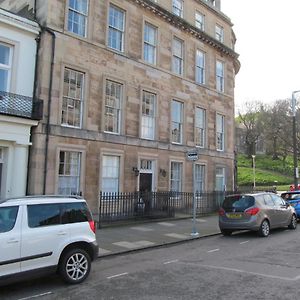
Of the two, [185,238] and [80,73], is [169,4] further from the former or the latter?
[185,238]

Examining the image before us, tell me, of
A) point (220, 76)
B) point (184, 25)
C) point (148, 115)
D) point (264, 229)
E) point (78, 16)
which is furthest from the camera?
point (220, 76)

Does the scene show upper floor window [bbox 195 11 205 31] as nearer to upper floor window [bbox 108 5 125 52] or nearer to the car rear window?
upper floor window [bbox 108 5 125 52]

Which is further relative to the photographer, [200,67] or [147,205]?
[200,67]

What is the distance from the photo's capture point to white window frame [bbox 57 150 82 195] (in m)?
17.5

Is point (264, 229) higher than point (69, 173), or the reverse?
point (69, 173)

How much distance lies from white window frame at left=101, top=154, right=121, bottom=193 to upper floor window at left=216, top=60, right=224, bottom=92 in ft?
37.6

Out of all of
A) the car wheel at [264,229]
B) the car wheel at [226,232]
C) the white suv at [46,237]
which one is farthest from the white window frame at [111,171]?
the white suv at [46,237]

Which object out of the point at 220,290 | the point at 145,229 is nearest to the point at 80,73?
the point at 145,229

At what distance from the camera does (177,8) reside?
81.7 ft

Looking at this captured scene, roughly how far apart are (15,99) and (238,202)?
32.3 ft

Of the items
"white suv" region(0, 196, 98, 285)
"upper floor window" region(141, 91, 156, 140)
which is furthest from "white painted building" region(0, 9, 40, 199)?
"white suv" region(0, 196, 98, 285)

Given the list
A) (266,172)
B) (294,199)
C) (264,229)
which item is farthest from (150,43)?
(266,172)

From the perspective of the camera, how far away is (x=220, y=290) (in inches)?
273

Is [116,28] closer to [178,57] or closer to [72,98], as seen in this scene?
[72,98]
